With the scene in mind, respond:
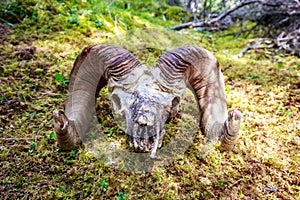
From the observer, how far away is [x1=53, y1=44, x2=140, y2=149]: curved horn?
3.14 m

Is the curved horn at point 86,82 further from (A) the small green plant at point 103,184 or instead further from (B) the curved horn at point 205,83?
(A) the small green plant at point 103,184

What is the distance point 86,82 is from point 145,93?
1.18 meters

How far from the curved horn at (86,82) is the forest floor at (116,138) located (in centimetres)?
30

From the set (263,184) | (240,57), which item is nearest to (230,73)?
(240,57)

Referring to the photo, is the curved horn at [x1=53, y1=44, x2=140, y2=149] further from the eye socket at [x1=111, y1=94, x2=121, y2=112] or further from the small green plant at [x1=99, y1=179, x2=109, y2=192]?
the small green plant at [x1=99, y1=179, x2=109, y2=192]

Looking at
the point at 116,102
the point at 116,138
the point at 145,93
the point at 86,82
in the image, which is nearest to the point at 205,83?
the point at 145,93

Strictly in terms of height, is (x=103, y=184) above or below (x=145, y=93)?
below

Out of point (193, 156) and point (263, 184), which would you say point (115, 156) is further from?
point (263, 184)

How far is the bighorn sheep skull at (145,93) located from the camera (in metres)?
2.85

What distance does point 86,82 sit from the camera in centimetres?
372

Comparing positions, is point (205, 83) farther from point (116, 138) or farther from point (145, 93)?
point (116, 138)

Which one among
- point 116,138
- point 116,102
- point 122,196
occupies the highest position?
point 116,102

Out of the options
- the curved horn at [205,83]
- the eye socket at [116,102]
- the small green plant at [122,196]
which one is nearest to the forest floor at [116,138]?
the small green plant at [122,196]

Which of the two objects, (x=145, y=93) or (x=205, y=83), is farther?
(x=205, y=83)
